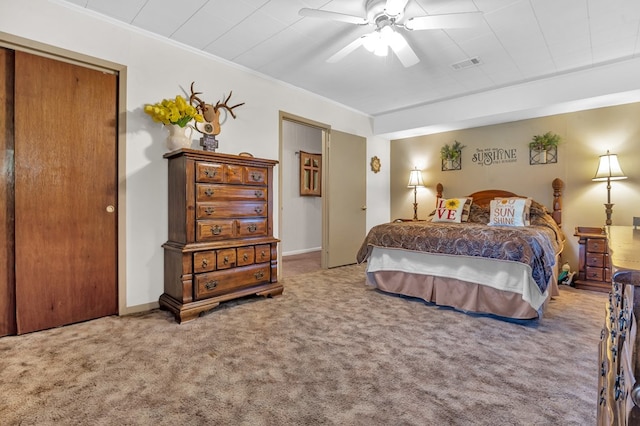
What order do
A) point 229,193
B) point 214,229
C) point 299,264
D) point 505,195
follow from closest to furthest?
point 214,229
point 229,193
point 505,195
point 299,264

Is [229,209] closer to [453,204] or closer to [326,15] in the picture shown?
[326,15]

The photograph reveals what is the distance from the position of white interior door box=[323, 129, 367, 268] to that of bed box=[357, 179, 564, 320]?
120cm

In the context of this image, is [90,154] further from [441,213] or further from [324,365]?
[441,213]

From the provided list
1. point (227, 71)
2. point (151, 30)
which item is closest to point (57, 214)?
point (151, 30)

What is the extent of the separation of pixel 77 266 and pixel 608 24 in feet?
16.3

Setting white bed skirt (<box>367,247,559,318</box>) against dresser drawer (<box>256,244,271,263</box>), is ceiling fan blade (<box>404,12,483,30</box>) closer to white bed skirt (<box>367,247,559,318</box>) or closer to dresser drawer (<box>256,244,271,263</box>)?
white bed skirt (<box>367,247,559,318</box>)

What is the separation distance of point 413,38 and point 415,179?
2818 millimetres

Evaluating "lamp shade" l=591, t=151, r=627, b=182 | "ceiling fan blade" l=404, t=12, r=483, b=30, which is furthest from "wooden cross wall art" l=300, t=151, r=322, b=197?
"lamp shade" l=591, t=151, r=627, b=182

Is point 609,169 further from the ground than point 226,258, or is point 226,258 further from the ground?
point 609,169

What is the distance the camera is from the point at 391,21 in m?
2.47

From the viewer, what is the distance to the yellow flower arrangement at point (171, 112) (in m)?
2.73

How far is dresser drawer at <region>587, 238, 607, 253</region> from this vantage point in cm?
360

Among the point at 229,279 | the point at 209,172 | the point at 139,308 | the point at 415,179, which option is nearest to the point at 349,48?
the point at 209,172

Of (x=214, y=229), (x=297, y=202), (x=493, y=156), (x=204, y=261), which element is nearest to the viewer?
(x=204, y=261)
